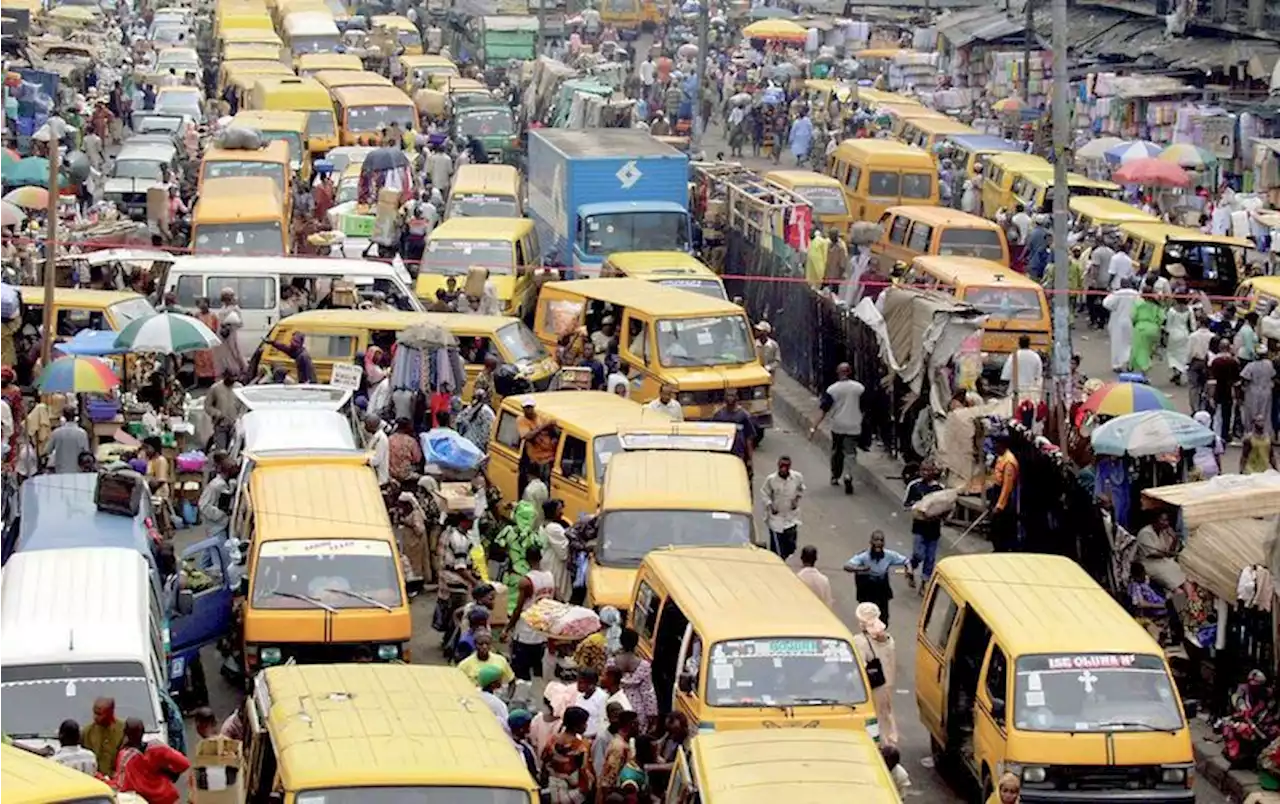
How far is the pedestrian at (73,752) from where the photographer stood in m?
14.9

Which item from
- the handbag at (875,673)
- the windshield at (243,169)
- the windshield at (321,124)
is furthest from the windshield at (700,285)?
the windshield at (321,124)

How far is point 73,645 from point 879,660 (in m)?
4.99

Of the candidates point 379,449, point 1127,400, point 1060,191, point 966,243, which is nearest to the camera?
point 379,449

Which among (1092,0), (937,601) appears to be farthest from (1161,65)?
(937,601)

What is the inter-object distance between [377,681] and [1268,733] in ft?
20.4

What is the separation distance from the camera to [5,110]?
1805 inches

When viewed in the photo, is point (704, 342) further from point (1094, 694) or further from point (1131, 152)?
point (1131, 152)

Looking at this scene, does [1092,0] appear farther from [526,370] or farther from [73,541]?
[73,541]

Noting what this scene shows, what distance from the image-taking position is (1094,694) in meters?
16.3

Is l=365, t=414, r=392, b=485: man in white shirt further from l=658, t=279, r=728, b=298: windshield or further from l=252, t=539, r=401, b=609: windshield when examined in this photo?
l=658, t=279, r=728, b=298: windshield

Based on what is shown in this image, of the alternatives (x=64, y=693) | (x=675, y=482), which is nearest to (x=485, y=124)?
(x=675, y=482)

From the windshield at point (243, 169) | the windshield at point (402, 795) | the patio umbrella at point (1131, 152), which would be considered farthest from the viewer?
the patio umbrella at point (1131, 152)

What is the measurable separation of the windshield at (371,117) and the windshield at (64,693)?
32.0 meters

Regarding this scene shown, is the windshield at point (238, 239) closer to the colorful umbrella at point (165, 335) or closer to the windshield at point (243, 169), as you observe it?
the windshield at point (243, 169)
